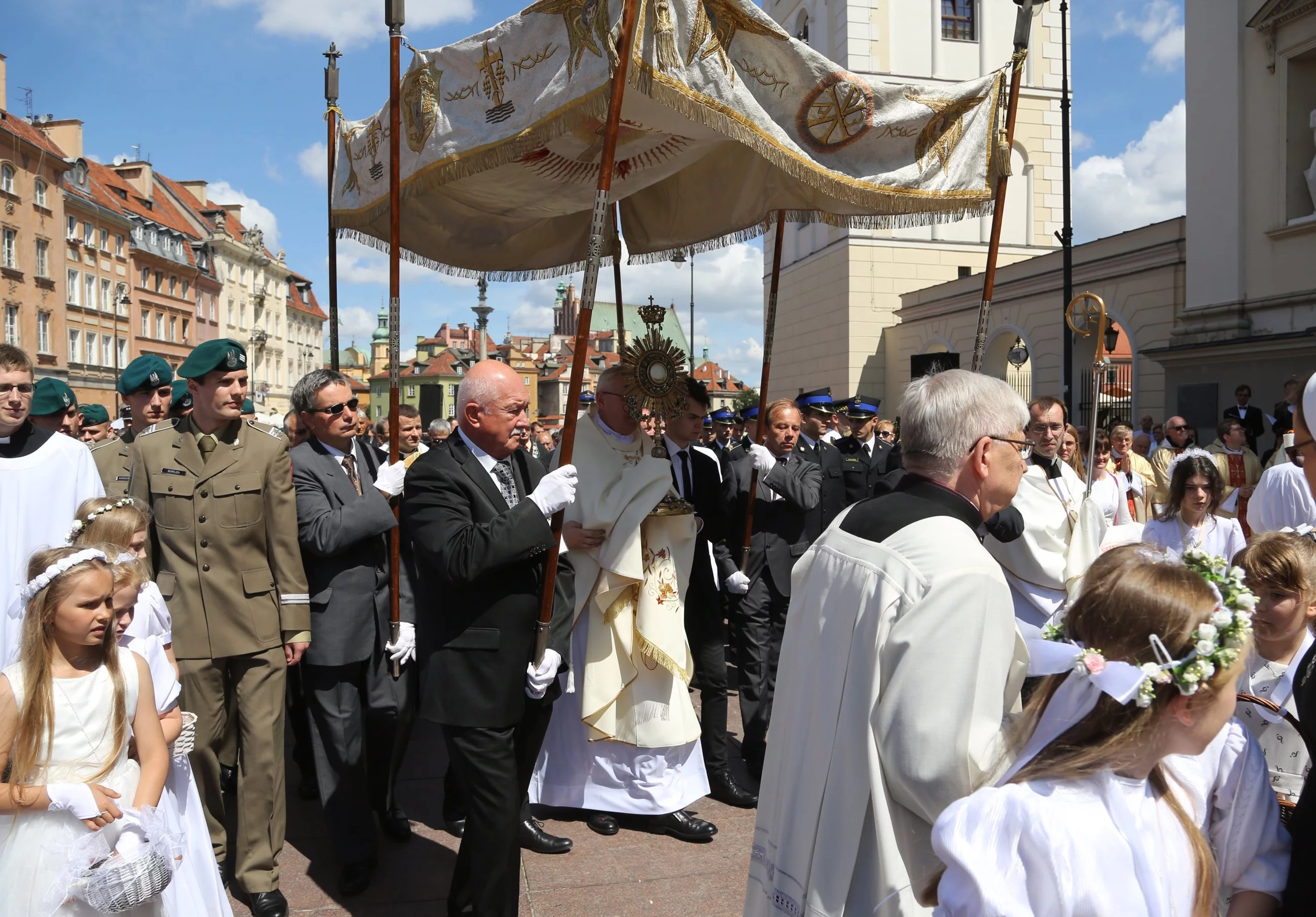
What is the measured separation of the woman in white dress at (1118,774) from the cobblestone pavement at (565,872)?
2.44 metres

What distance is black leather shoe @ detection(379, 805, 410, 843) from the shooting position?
455cm

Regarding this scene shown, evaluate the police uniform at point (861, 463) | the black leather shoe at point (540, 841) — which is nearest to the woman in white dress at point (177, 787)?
the black leather shoe at point (540, 841)

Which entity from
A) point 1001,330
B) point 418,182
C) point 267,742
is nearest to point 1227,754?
point 267,742

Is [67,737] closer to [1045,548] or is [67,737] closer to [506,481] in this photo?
[506,481]

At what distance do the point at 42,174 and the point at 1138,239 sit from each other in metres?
41.6

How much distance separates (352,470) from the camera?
180 inches

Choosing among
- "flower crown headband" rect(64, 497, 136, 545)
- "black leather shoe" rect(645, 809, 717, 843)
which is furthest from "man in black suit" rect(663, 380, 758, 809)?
"flower crown headband" rect(64, 497, 136, 545)

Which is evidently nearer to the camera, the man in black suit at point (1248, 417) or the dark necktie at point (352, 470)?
the dark necktie at point (352, 470)

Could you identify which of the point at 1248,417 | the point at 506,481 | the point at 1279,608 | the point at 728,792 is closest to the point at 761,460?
the point at 728,792

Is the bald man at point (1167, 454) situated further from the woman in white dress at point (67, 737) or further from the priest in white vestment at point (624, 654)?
the woman in white dress at point (67, 737)

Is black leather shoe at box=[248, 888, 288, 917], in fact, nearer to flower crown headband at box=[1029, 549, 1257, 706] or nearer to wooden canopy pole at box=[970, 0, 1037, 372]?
flower crown headband at box=[1029, 549, 1257, 706]

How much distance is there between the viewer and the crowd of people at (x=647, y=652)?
5.55 ft

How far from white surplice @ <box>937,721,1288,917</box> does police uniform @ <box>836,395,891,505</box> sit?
16.2ft

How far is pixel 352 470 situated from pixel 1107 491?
5.55m
